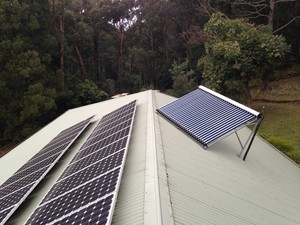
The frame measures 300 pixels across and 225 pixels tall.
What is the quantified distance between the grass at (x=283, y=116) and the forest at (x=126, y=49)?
1582 mm

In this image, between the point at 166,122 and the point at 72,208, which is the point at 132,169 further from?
the point at 166,122

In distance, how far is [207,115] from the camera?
500 inches

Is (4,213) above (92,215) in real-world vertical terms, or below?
below

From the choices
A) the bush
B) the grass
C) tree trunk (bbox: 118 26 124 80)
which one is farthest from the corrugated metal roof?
tree trunk (bbox: 118 26 124 80)

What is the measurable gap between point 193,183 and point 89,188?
2.36 m

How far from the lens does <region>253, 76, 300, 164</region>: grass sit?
2139cm

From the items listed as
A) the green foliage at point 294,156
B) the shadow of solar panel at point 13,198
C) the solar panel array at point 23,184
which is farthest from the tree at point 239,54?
the shadow of solar panel at point 13,198

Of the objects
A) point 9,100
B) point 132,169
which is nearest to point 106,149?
point 132,169

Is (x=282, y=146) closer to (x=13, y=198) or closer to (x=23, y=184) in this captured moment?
(x=23, y=184)

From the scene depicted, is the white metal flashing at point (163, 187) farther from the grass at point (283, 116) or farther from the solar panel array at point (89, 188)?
the grass at point (283, 116)

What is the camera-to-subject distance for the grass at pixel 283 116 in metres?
21.4

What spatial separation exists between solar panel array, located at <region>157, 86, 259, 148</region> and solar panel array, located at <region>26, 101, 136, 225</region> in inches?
90.0

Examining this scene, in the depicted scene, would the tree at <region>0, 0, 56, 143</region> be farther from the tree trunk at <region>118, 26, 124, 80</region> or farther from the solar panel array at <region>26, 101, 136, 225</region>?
the tree trunk at <region>118, 26, 124, 80</region>

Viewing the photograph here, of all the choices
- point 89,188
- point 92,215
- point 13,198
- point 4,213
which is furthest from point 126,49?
point 92,215
